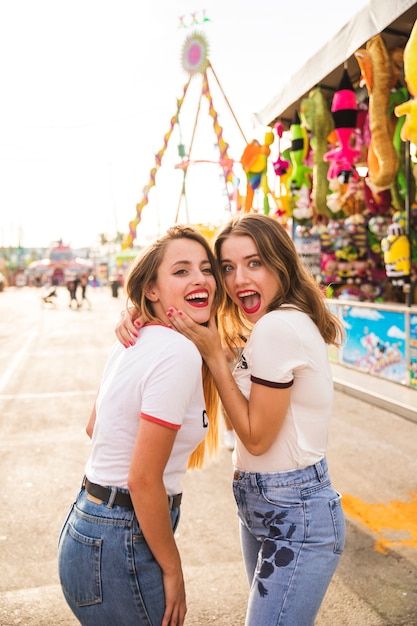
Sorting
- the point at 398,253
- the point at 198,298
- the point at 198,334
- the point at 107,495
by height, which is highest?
the point at 398,253

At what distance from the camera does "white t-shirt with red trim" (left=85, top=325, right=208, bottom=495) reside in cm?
152

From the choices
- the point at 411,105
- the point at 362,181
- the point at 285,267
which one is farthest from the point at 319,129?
the point at 285,267

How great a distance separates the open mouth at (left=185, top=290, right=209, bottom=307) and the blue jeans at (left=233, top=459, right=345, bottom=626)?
22.8 inches

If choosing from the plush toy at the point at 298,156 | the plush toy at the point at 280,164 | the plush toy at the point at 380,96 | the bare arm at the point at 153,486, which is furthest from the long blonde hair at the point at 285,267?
the plush toy at the point at 280,164

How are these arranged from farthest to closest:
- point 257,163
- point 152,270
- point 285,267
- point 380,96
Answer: point 257,163
point 380,96
point 285,267
point 152,270

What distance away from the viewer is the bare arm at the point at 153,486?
1.50m

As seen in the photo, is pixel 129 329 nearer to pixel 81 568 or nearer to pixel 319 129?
pixel 81 568

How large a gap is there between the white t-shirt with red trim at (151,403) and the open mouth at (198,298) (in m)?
0.18

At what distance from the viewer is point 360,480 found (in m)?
4.57

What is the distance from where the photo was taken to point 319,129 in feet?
28.4

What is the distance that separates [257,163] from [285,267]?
8.88 metres

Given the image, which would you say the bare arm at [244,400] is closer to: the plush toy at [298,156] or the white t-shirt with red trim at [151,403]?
the white t-shirt with red trim at [151,403]

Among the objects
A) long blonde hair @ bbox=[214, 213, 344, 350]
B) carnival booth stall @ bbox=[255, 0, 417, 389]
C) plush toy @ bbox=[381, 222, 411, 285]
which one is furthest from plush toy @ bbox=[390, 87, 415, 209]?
long blonde hair @ bbox=[214, 213, 344, 350]

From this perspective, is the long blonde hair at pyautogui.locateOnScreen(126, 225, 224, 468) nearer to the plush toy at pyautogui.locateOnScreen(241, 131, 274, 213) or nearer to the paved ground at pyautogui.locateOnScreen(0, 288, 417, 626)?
the paved ground at pyautogui.locateOnScreen(0, 288, 417, 626)
